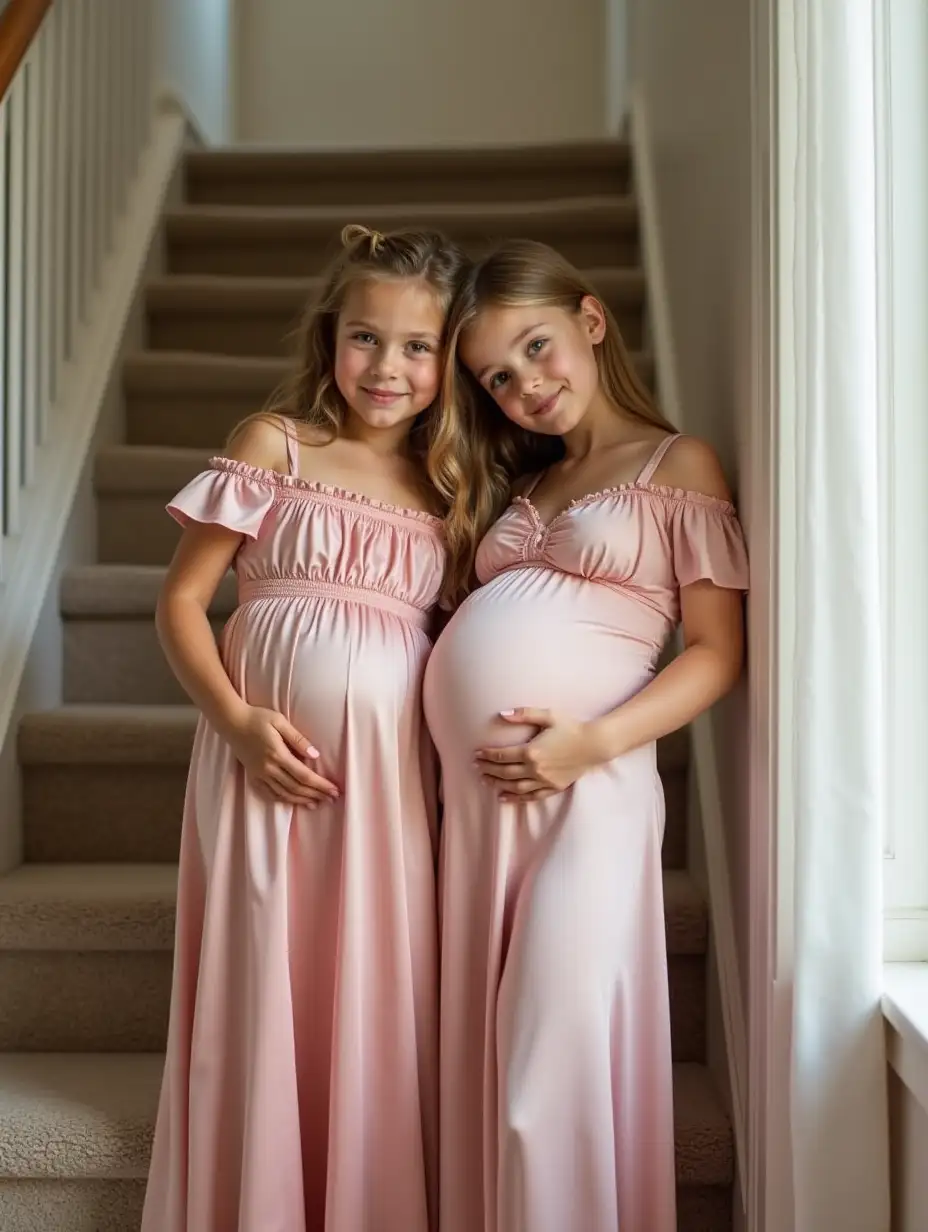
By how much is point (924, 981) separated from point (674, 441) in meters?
0.63

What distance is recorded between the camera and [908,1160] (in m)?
1.03

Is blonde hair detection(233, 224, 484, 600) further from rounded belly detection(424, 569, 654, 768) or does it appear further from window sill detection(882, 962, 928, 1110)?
window sill detection(882, 962, 928, 1110)

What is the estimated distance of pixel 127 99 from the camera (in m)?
2.67

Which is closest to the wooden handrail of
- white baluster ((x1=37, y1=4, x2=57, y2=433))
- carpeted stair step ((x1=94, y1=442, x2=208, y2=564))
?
white baluster ((x1=37, y1=4, x2=57, y2=433))

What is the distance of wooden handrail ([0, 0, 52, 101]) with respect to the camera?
5.58 ft

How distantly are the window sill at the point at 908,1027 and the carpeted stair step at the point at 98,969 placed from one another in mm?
473

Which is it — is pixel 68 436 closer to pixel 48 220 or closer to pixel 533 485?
pixel 48 220

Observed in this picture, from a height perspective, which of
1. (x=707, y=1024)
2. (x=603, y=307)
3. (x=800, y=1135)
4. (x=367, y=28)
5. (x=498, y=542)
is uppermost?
(x=367, y=28)

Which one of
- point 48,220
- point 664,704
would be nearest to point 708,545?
→ point 664,704

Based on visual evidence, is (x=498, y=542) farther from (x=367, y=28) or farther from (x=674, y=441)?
(x=367, y=28)

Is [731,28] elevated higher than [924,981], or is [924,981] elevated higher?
[731,28]

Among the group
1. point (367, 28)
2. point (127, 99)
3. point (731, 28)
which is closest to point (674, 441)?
point (731, 28)

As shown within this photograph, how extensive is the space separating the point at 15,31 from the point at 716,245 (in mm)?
1118

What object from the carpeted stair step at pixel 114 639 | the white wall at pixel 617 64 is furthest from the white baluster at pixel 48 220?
the white wall at pixel 617 64
